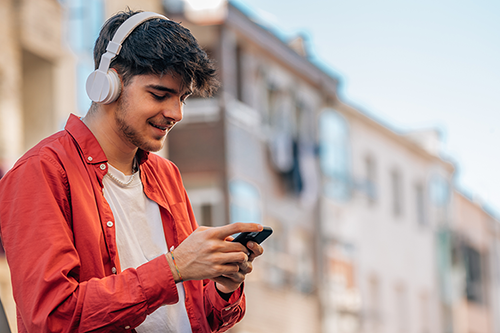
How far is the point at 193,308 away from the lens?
256cm

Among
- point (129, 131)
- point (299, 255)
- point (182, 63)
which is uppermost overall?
point (299, 255)

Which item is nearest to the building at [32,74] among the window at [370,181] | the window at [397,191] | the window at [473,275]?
the window at [370,181]

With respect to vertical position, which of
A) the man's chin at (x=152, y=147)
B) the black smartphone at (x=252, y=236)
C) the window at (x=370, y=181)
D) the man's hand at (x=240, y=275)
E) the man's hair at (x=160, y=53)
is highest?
the window at (x=370, y=181)

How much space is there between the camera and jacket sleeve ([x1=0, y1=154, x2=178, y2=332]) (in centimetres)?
204

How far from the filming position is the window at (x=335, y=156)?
24.7 meters

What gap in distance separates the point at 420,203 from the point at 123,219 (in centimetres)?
2946

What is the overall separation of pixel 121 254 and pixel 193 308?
0.99 ft

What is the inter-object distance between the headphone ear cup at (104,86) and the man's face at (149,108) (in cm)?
3

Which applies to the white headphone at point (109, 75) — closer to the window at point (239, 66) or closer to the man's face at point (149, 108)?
the man's face at point (149, 108)

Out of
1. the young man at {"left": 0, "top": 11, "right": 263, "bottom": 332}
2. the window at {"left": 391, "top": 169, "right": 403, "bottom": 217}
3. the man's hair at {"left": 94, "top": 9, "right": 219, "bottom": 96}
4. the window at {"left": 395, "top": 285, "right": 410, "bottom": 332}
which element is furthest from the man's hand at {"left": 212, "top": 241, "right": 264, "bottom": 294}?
the window at {"left": 391, "top": 169, "right": 403, "bottom": 217}

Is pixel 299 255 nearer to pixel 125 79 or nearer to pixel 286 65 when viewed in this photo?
pixel 286 65

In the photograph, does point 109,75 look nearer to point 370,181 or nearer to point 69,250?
point 69,250

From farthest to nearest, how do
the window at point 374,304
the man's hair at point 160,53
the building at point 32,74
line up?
the window at point 374,304, the building at point 32,74, the man's hair at point 160,53

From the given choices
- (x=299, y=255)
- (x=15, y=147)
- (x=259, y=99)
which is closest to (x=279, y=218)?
(x=299, y=255)
